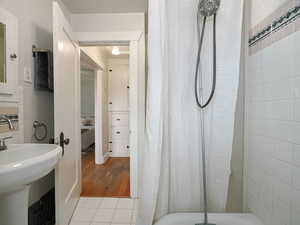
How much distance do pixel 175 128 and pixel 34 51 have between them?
136cm

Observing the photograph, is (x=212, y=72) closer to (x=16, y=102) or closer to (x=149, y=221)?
(x=149, y=221)

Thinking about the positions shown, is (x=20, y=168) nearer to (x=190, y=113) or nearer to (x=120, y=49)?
(x=190, y=113)

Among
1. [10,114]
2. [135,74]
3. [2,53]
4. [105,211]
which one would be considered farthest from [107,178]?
[2,53]

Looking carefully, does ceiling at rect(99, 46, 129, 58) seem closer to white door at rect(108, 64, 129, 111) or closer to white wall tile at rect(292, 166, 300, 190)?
white door at rect(108, 64, 129, 111)

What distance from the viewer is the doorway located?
258 cm

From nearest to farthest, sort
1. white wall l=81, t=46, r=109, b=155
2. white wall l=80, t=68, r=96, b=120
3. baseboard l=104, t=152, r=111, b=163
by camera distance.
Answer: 1. white wall l=81, t=46, r=109, b=155
2. baseboard l=104, t=152, r=111, b=163
3. white wall l=80, t=68, r=96, b=120

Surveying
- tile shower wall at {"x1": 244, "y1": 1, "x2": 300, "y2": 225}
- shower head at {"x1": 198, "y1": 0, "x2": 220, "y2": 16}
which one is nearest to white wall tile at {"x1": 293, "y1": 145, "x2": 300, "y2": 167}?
tile shower wall at {"x1": 244, "y1": 1, "x2": 300, "y2": 225}

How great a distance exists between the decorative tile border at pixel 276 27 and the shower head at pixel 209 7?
0.31 m

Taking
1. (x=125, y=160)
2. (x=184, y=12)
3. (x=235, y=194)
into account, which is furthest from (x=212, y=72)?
(x=125, y=160)

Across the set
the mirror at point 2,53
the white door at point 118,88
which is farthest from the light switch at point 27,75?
the white door at point 118,88

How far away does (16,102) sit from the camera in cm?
126

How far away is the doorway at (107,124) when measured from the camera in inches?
102

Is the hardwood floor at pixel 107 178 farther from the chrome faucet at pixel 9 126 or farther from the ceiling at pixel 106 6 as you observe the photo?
the ceiling at pixel 106 6

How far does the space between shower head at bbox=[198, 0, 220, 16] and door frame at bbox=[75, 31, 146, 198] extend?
1080 millimetres
